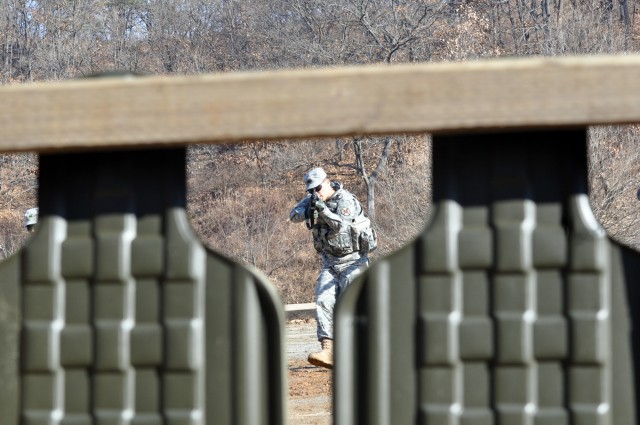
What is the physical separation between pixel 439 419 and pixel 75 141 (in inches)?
18.2

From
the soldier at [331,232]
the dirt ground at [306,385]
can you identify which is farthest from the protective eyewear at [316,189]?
the dirt ground at [306,385]

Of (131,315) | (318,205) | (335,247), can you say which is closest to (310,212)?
(318,205)

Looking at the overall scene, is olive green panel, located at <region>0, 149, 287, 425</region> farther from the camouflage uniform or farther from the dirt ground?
the camouflage uniform

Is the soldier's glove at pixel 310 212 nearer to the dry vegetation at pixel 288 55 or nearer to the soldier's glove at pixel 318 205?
the soldier's glove at pixel 318 205

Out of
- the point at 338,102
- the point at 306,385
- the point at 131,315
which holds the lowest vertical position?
the point at 306,385

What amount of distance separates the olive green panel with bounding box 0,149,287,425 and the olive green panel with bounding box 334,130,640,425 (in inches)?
4.4

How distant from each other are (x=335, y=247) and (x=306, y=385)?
1674mm

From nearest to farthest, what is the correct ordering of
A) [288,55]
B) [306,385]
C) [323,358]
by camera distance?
[306,385] < [323,358] < [288,55]

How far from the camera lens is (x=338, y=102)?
43.5 inches

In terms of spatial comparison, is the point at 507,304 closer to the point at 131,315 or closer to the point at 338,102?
the point at 338,102

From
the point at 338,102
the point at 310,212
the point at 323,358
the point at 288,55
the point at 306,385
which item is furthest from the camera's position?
the point at 288,55

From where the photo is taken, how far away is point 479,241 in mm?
1131

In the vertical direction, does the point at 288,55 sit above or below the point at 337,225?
above

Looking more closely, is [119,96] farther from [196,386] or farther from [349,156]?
[349,156]
